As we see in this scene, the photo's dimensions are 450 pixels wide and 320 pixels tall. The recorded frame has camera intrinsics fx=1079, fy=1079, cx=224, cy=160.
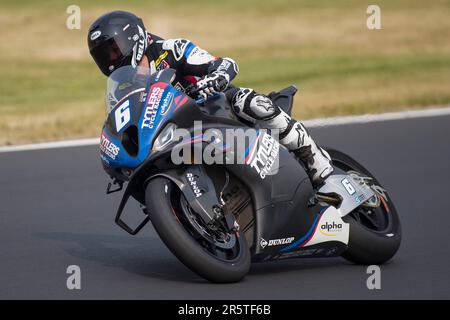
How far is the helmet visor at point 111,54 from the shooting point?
5895 mm

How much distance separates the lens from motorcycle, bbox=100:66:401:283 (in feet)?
17.6

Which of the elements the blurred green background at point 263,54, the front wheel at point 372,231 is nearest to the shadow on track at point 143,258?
the front wheel at point 372,231

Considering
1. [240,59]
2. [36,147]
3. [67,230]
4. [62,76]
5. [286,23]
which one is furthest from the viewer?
[286,23]

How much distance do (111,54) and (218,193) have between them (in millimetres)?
1003

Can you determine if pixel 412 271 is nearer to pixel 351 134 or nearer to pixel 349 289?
pixel 349 289

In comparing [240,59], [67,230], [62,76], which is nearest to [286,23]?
[240,59]

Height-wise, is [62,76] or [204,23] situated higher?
[204,23]

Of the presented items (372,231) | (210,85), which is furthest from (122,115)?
(372,231)

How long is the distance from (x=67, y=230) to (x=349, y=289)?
256 cm

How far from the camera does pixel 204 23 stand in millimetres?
21109

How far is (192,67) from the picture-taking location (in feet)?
20.5

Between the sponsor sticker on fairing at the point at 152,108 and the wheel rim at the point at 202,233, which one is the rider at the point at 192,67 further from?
the wheel rim at the point at 202,233

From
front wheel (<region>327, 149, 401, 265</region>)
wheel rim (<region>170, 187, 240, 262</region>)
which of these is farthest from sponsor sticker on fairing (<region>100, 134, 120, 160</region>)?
front wheel (<region>327, 149, 401, 265</region>)

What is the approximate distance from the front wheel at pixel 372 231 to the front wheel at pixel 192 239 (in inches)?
31.6
